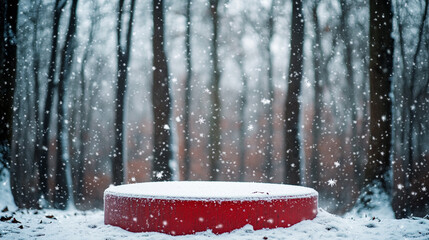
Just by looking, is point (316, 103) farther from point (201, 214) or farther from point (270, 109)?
point (201, 214)

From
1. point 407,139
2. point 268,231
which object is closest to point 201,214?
point 268,231

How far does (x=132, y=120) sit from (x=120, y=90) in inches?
139

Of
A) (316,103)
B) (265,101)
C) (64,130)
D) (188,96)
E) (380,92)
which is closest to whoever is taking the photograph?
(380,92)

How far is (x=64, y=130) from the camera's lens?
10188 mm

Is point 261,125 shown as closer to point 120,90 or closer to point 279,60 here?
point 279,60

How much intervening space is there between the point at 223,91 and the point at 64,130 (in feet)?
17.1

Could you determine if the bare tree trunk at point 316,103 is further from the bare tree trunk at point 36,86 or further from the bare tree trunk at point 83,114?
the bare tree trunk at point 36,86

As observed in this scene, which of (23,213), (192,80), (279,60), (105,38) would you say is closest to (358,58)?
(279,60)

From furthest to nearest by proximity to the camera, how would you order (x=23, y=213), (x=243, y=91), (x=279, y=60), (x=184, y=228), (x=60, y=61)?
(x=243, y=91), (x=279, y=60), (x=60, y=61), (x=23, y=213), (x=184, y=228)

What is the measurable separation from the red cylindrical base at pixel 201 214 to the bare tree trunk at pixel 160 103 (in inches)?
142

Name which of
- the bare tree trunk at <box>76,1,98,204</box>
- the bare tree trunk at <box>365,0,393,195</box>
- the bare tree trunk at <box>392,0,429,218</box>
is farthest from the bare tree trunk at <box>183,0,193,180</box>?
the bare tree trunk at <box>392,0,429,218</box>

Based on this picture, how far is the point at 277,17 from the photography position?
1077cm

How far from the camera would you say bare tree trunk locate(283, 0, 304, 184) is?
8.91 metres

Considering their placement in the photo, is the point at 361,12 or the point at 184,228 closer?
the point at 184,228
